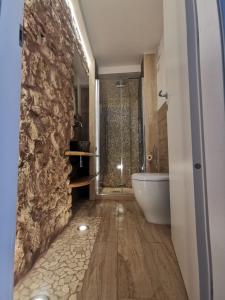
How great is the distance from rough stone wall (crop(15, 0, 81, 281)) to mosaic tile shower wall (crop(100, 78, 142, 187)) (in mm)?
1608

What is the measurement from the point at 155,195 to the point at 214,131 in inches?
45.8

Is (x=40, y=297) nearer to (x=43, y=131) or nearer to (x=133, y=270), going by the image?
(x=133, y=270)

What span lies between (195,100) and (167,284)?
925 millimetres

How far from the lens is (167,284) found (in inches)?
35.8

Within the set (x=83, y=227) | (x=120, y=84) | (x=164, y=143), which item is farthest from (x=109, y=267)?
(x=120, y=84)

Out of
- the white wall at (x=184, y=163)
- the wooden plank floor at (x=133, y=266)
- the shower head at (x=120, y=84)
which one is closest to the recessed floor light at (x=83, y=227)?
the wooden plank floor at (x=133, y=266)

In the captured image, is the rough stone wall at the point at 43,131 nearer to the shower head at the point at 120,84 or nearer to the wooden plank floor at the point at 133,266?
the wooden plank floor at the point at 133,266

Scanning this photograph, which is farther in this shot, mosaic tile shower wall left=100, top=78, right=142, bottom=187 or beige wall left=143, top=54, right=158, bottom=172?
mosaic tile shower wall left=100, top=78, right=142, bottom=187

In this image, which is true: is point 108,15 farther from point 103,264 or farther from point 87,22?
point 103,264

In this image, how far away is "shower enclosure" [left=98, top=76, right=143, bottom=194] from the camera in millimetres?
3297

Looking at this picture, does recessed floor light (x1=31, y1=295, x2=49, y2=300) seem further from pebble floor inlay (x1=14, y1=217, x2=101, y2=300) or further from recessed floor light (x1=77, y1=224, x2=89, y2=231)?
recessed floor light (x1=77, y1=224, x2=89, y2=231)

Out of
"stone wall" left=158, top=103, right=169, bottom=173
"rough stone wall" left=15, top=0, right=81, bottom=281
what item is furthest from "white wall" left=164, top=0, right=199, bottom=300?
"stone wall" left=158, top=103, right=169, bottom=173

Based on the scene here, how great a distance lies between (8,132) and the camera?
1.57ft

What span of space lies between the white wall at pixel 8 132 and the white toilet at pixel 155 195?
122 cm
